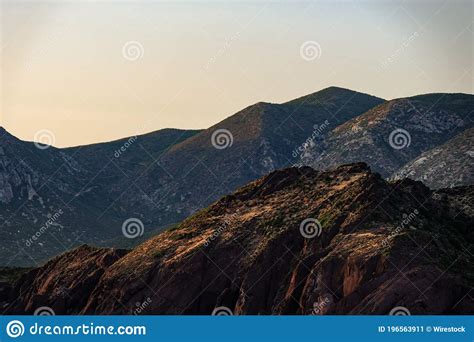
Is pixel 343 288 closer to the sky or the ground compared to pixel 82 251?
closer to the ground

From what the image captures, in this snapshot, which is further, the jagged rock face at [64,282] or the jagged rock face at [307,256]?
the jagged rock face at [64,282]

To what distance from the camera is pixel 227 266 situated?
106375 millimetres

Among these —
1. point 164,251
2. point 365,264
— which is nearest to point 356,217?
point 365,264

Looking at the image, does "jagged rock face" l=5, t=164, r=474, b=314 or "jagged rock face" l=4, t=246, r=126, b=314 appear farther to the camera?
"jagged rock face" l=4, t=246, r=126, b=314

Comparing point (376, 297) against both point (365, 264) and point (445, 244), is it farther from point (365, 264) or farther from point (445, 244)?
point (445, 244)

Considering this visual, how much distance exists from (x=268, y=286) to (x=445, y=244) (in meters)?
18.9

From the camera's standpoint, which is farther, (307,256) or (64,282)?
(64,282)

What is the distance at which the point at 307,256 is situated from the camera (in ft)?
331

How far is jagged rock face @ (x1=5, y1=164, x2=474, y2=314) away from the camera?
90.7m

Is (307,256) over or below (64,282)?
below

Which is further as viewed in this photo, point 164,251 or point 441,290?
point 164,251

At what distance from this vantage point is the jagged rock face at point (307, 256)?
90688 millimetres
